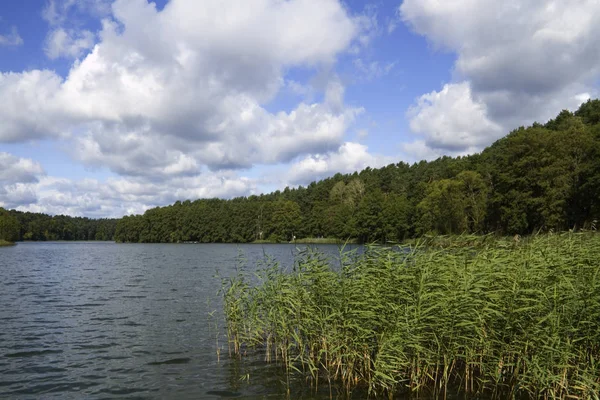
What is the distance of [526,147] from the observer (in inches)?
2653

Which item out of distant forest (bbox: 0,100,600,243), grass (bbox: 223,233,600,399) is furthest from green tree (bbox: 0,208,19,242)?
grass (bbox: 223,233,600,399)

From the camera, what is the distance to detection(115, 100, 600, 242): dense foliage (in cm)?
6166

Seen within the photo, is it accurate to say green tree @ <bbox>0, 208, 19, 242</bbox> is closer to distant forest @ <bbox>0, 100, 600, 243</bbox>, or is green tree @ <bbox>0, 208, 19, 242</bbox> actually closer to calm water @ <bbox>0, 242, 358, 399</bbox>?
distant forest @ <bbox>0, 100, 600, 243</bbox>

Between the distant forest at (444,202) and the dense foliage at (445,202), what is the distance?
19 centimetres

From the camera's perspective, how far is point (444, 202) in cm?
8638

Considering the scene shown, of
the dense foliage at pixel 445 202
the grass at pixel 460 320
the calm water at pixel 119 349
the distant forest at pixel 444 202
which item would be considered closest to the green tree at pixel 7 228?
the distant forest at pixel 444 202

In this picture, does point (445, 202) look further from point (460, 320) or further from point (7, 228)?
point (7, 228)

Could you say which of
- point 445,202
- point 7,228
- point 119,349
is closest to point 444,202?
point 445,202

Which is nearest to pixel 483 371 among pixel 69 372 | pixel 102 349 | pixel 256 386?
pixel 256 386

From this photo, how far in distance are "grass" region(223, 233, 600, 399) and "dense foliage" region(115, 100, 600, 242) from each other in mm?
4481

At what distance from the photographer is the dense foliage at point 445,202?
61656 mm

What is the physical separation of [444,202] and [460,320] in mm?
80779

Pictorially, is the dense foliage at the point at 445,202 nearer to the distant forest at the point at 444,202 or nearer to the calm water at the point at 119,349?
the distant forest at the point at 444,202

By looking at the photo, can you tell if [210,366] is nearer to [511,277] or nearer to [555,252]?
[511,277]
